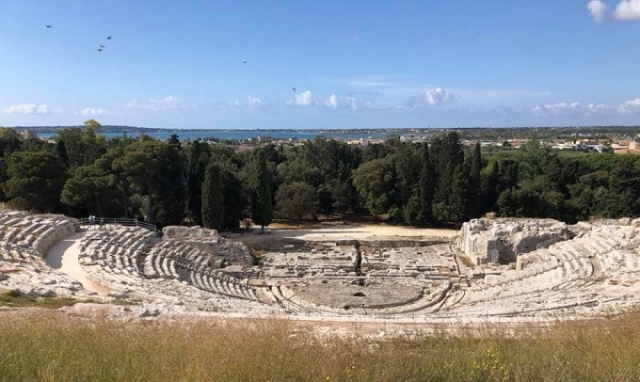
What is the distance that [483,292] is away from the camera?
20.3m

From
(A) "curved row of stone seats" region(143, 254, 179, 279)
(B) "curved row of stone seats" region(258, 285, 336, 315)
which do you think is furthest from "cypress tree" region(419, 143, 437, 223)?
(A) "curved row of stone seats" region(143, 254, 179, 279)

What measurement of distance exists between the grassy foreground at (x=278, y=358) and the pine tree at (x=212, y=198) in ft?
81.4

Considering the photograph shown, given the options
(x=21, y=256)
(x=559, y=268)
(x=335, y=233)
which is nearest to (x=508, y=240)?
(x=559, y=268)

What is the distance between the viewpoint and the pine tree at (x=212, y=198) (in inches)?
1249

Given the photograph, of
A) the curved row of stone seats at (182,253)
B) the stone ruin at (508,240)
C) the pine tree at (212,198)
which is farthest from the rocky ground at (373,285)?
the pine tree at (212,198)

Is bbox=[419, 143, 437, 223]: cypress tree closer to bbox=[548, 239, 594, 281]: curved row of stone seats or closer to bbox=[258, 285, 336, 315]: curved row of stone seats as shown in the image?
bbox=[548, 239, 594, 281]: curved row of stone seats

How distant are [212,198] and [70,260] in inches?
546

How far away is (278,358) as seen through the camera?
5.78 metres

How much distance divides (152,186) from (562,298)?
1061 inches

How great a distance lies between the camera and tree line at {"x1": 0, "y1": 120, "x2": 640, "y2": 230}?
30844 mm

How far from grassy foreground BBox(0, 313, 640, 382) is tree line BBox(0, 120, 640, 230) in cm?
2508

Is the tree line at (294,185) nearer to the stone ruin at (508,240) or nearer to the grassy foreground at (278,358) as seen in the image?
the stone ruin at (508,240)

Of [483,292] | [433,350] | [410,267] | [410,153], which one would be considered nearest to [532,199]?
[410,153]

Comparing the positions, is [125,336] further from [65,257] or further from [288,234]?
[288,234]
